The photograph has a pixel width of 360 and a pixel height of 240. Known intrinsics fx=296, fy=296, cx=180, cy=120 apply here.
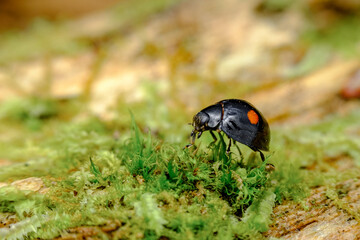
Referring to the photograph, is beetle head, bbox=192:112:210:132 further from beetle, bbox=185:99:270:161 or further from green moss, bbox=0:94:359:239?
green moss, bbox=0:94:359:239

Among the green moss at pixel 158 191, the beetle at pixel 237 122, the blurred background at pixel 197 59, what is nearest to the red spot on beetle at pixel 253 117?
the beetle at pixel 237 122

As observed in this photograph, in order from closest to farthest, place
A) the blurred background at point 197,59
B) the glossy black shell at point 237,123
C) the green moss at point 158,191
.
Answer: the green moss at point 158,191 → the glossy black shell at point 237,123 → the blurred background at point 197,59

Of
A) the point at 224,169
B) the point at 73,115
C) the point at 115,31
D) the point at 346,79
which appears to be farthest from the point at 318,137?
the point at 115,31

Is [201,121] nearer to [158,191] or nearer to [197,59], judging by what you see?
[158,191]

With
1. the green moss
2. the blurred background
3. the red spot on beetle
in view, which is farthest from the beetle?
the blurred background

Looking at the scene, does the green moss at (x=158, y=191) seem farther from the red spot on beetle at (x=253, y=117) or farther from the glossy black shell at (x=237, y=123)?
the red spot on beetle at (x=253, y=117)

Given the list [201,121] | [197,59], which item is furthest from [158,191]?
[197,59]
